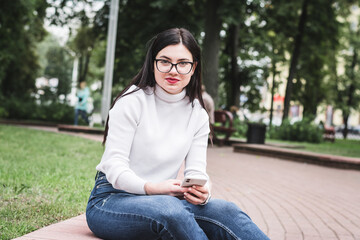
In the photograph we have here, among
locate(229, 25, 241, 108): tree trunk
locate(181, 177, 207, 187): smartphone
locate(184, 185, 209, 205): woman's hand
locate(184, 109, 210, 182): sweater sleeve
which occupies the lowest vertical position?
locate(184, 185, 209, 205): woman's hand

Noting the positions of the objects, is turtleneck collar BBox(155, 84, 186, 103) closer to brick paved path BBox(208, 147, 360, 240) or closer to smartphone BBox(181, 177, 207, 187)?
smartphone BBox(181, 177, 207, 187)

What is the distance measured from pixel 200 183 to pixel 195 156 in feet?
0.97

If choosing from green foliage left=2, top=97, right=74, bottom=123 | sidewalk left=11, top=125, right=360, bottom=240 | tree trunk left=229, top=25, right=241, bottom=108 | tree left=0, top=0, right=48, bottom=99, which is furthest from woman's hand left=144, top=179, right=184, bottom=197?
tree trunk left=229, top=25, right=241, bottom=108

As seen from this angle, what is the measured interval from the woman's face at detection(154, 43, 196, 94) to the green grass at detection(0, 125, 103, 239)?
53.1 inches

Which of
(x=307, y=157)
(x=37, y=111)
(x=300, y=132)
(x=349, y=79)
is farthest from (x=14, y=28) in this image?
(x=349, y=79)

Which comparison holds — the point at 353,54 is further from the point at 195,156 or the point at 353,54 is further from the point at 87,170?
the point at 195,156

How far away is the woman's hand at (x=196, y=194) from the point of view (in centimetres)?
234

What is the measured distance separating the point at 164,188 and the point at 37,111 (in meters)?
20.0

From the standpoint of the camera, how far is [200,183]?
2281 millimetres

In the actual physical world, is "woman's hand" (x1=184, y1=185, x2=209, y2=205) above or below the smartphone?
below

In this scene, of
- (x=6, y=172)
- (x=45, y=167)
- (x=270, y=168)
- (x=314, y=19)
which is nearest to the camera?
(x=6, y=172)

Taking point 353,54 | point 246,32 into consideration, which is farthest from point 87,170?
point 353,54

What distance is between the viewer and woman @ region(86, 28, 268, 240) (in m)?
2.22

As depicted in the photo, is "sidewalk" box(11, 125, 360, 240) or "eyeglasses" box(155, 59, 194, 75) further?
"sidewalk" box(11, 125, 360, 240)
